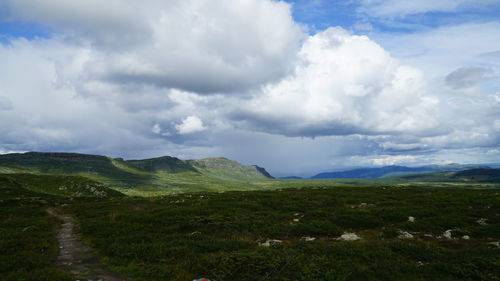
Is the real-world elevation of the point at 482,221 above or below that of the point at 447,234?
above

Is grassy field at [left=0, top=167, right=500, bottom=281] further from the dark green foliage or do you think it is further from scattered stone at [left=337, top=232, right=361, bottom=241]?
scattered stone at [left=337, top=232, right=361, bottom=241]

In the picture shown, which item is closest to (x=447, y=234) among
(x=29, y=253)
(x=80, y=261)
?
(x=80, y=261)

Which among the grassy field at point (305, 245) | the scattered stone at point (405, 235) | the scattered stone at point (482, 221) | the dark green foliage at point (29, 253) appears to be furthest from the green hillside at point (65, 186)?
the scattered stone at point (482, 221)

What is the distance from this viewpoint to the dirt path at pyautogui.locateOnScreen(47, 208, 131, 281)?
13703 millimetres

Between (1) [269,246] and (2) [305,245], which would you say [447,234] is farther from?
(1) [269,246]

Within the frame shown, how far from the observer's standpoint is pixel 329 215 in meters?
29.5

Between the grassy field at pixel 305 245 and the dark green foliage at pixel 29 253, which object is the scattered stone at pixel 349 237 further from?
the dark green foliage at pixel 29 253

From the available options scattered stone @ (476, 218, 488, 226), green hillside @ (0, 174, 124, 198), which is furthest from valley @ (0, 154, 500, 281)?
green hillside @ (0, 174, 124, 198)

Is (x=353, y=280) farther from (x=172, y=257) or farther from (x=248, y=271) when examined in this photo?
(x=172, y=257)

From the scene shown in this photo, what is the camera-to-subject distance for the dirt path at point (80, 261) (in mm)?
13703

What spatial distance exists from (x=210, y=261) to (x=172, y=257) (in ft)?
9.51

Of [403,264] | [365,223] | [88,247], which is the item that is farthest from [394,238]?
[88,247]

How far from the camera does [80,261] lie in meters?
16.2

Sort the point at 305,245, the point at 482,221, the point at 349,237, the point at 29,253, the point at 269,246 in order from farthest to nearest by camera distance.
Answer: the point at 482,221 < the point at 349,237 < the point at 305,245 < the point at 269,246 < the point at 29,253
